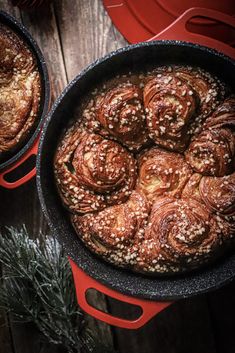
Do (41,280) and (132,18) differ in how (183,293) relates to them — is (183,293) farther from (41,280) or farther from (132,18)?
(132,18)

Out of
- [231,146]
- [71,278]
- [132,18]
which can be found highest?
[132,18]

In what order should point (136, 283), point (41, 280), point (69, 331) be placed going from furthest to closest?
point (41, 280) → point (69, 331) → point (136, 283)

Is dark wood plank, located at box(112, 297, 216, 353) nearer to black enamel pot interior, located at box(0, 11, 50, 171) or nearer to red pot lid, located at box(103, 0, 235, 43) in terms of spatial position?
black enamel pot interior, located at box(0, 11, 50, 171)

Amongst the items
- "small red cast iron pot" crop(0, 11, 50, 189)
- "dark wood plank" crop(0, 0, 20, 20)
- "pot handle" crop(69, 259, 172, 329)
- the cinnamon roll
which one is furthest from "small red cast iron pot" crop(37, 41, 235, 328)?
"dark wood plank" crop(0, 0, 20, 20)

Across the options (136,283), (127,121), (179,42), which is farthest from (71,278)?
(179,42)

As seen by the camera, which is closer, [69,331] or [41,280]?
[69,331]

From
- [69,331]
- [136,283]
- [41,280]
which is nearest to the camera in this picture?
[136,283]

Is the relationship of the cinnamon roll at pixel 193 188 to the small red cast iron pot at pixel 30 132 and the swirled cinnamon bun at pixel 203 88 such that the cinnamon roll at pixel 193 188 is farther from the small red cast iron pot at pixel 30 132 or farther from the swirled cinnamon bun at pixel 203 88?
the small red cast iron pot at pixel 30 132
